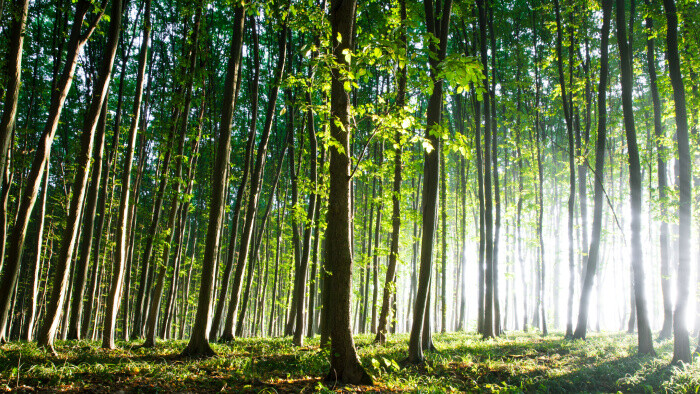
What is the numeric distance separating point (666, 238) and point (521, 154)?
645 cm

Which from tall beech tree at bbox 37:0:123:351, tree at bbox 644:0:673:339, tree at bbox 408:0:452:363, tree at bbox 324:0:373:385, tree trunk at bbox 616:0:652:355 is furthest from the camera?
tree at bbox 644:0:673:339

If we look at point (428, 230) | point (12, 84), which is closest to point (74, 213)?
point (12, 84)

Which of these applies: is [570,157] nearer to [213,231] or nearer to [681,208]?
[681,208]

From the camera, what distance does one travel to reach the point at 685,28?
957 cm

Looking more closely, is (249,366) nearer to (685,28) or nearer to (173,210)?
(173,210)

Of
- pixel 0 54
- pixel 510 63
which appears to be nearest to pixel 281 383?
pixel 0 54

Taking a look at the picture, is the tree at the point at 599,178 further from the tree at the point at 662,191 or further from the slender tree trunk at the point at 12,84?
the slender tree trunk at the point at 12,84

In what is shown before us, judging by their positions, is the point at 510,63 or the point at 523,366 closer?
the point at 523,366

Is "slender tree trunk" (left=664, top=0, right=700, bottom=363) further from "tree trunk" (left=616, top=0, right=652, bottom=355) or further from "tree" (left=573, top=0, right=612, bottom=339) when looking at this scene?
"tree" (left=573, top=0, right=612, bottom=339)

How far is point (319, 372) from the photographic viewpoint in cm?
580

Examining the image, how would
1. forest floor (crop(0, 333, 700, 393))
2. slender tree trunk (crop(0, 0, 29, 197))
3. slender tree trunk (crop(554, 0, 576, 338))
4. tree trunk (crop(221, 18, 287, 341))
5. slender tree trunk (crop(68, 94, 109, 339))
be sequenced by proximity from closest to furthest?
1. forest floor (crop(0, 333, 700, 393))
2. slender tree trunk (crop(0, 0, 29, 197))
3. slender tree trunk (crop(68, 94, 109, 339))
4. tree trunk (crop(221, 18, 287, 341))
5. slender tree trunk (crop(554, 0, 576, 338))

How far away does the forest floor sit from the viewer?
4.54 metres

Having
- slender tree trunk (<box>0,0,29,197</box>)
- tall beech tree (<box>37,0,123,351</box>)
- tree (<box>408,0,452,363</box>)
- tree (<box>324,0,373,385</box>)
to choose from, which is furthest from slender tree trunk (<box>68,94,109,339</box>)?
tree (<box>408,0,452,363</box>)

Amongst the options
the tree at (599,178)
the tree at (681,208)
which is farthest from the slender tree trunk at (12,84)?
the tree at (599,178)
